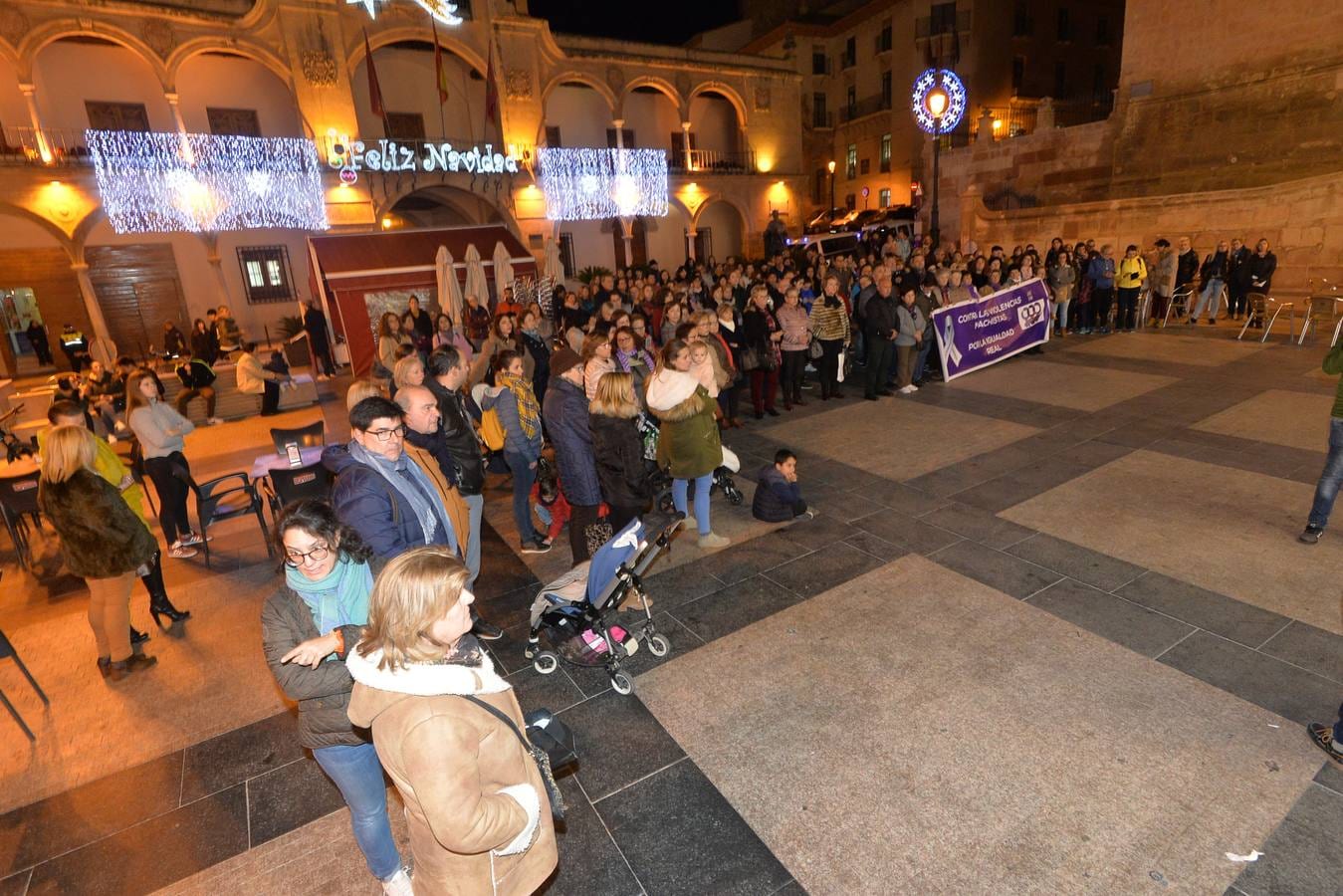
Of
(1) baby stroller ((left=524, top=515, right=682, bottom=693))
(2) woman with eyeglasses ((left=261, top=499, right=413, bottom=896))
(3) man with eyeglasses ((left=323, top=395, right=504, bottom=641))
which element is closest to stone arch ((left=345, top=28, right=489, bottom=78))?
(1) baby stroller ((left=524, top=515, right=682, bottom=693))

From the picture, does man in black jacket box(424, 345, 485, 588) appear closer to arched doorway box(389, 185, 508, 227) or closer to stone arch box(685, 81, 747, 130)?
arched doorway box(389, 185, 508, 227)

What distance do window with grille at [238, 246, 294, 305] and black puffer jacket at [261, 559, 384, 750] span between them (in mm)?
24634

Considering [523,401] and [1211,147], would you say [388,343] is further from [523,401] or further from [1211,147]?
[1211,147]

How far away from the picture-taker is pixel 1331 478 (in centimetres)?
510

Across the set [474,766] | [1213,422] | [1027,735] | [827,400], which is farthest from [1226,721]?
[827,400]

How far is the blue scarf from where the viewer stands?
2.57 m

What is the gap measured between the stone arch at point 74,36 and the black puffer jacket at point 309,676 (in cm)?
2424

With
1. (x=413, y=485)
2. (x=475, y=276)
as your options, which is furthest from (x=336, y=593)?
(x=475, y=276)

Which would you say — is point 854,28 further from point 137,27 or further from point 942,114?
point 137,27

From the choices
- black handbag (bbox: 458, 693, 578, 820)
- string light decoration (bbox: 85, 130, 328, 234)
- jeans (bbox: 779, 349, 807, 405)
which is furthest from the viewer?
string light decoration (bbox: 85, 130, 328, 234)

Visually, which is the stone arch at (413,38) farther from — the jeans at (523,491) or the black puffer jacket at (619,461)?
the black puffer jacket at (619,461)

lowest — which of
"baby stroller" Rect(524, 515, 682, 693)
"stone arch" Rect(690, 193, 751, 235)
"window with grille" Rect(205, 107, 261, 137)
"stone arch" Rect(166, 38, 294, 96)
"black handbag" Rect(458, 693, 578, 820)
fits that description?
"baby stroller" Rect(524, 515, 682, 693)

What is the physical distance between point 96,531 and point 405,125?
24912 millimetres

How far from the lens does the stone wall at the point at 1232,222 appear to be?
14477 millimetres
